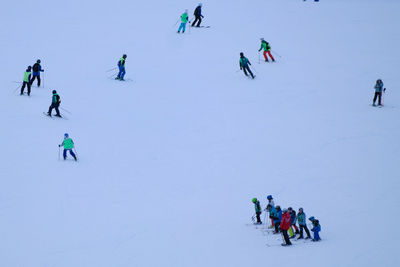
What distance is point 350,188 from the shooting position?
16109 mm

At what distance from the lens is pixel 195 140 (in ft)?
64.3

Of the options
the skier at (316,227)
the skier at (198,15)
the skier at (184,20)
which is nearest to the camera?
the skier at (316,227)

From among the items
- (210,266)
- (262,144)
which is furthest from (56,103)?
(210,266)

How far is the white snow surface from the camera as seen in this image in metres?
13.1

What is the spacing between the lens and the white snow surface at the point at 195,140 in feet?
42.9

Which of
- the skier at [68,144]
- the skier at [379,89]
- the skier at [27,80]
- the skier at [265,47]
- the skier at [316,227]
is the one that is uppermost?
the skier at [265,47]

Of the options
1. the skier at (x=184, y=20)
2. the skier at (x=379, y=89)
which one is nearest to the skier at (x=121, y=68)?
the skier at (x=184, y=20)

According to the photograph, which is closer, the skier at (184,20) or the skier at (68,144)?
the skier at (68,144)

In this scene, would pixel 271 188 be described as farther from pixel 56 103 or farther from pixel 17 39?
pixel 17 39

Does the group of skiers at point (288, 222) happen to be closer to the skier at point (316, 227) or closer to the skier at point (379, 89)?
the skier at point (316, 227)

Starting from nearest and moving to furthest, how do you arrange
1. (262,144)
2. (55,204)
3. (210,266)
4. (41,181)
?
A: (210,266)
(55,204)
(41,181)
(262,144)

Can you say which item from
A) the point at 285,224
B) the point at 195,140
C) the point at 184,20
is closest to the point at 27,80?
the point at 195,140

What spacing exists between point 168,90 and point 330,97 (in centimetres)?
740

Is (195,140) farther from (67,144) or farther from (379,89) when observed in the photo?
(379,89)
